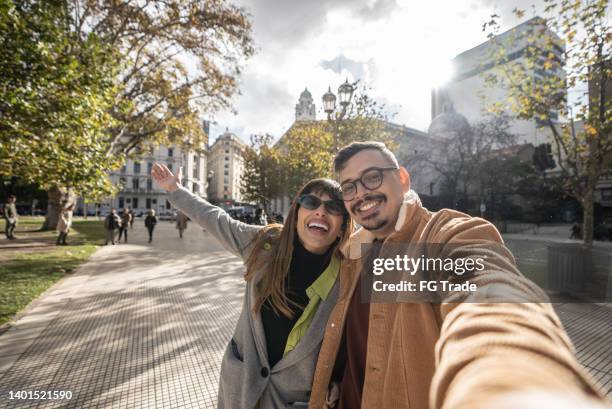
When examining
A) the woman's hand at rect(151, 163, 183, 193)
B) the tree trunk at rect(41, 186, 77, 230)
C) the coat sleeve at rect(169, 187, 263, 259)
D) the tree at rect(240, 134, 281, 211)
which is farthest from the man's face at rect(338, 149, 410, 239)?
the tree at rect(240, 134, 281, 211)

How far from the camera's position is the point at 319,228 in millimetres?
2039

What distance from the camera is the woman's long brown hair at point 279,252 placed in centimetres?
189

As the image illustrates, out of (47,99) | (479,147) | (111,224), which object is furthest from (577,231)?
A: (111,224)

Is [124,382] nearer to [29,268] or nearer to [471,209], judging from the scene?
[29,268]

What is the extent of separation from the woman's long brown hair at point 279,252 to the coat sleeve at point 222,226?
151 mm

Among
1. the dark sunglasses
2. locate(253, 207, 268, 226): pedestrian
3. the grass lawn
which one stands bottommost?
the grass lawn

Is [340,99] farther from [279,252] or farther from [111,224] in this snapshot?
[111,224]

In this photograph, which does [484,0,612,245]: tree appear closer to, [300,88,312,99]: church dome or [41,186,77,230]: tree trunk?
[41,186,77,230]: tree trunk

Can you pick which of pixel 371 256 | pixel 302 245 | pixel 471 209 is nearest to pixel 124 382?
pixel 302 245

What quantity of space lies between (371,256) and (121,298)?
6.31m

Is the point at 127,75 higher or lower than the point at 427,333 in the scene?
higher

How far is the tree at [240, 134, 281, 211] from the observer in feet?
95.0

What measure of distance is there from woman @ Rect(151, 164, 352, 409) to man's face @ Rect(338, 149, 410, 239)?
14.2 inches

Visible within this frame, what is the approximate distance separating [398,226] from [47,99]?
8190 millimetres
